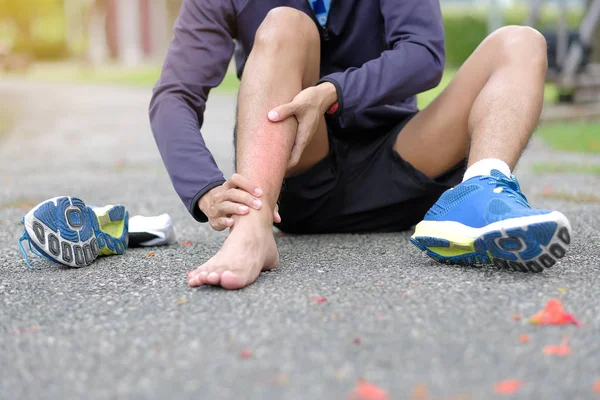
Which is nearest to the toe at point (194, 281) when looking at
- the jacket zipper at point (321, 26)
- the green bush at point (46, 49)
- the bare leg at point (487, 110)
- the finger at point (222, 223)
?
the finger at point (222, 223)

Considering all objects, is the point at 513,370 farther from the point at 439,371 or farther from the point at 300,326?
the point at 300,326

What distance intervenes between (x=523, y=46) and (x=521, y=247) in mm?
696

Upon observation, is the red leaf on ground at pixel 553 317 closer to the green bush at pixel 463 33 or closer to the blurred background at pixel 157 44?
the blurred background at pixel 157 44

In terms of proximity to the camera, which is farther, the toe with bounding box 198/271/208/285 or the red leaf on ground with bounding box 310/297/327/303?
the toe with bounding box 198/271/208/285

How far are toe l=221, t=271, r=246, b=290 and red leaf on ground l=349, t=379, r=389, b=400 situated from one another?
2.02 ft

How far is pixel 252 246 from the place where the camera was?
6.17 feet

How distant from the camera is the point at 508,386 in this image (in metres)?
1.23

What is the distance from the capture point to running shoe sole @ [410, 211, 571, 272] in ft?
5.56

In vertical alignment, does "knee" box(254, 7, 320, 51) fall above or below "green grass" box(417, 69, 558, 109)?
above

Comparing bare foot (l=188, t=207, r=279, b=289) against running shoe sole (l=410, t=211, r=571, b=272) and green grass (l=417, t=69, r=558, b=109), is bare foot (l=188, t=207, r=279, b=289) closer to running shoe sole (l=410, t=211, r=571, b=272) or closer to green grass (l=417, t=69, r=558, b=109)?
running shoe sole (l=410, t=211, r=571, b=272)

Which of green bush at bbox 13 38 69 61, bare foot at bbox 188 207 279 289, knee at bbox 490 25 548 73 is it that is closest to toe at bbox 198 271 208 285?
bare foot at bbox 188 207 279 289

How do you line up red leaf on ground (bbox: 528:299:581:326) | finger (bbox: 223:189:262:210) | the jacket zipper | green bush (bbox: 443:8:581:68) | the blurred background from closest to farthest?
red leaf on ground (bbox: 528:299:581:326) < finger (bbox: 223:189:262:210) < the jacket zipper < the blurred background < green bush (bbox: 443:8:581:68)

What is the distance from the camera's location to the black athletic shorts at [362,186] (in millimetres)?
2438

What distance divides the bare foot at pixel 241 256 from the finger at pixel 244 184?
0.05 m
